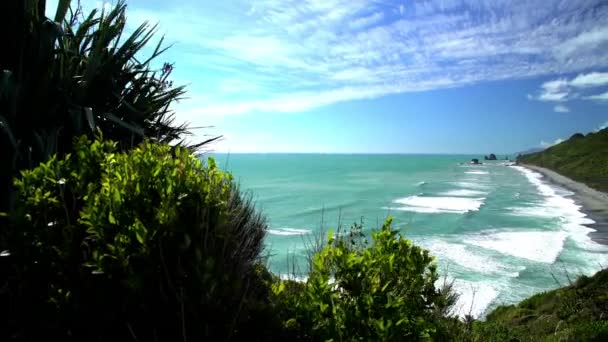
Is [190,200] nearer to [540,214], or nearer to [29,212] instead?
[29,212]

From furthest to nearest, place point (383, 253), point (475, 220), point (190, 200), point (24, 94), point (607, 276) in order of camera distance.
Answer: point (475, 220), point (607, 276), point (24, 94), point (383, 253), point (190, 200)

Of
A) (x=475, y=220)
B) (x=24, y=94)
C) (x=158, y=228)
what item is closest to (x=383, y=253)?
(x=158, y=228)

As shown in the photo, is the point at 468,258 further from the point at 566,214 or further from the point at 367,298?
the point at 367,298

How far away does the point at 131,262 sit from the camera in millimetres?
2236

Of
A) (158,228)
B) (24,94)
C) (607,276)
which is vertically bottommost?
(607,276)

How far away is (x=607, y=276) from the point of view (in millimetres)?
10992

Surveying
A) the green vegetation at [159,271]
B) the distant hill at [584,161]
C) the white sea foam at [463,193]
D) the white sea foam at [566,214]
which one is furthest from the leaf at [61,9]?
the distant hill at [584,161]

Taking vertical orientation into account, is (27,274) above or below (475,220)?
above

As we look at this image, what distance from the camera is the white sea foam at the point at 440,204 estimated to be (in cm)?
4009

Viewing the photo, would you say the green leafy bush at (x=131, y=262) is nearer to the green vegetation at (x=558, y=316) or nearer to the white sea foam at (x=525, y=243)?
the green vegetation at (x=558, y=316)

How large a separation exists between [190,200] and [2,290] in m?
1.30

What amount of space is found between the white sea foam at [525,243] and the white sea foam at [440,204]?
10268mm

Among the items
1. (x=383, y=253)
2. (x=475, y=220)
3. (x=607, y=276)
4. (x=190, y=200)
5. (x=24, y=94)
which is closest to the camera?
(x=190, y=200)

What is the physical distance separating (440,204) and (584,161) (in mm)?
56208
